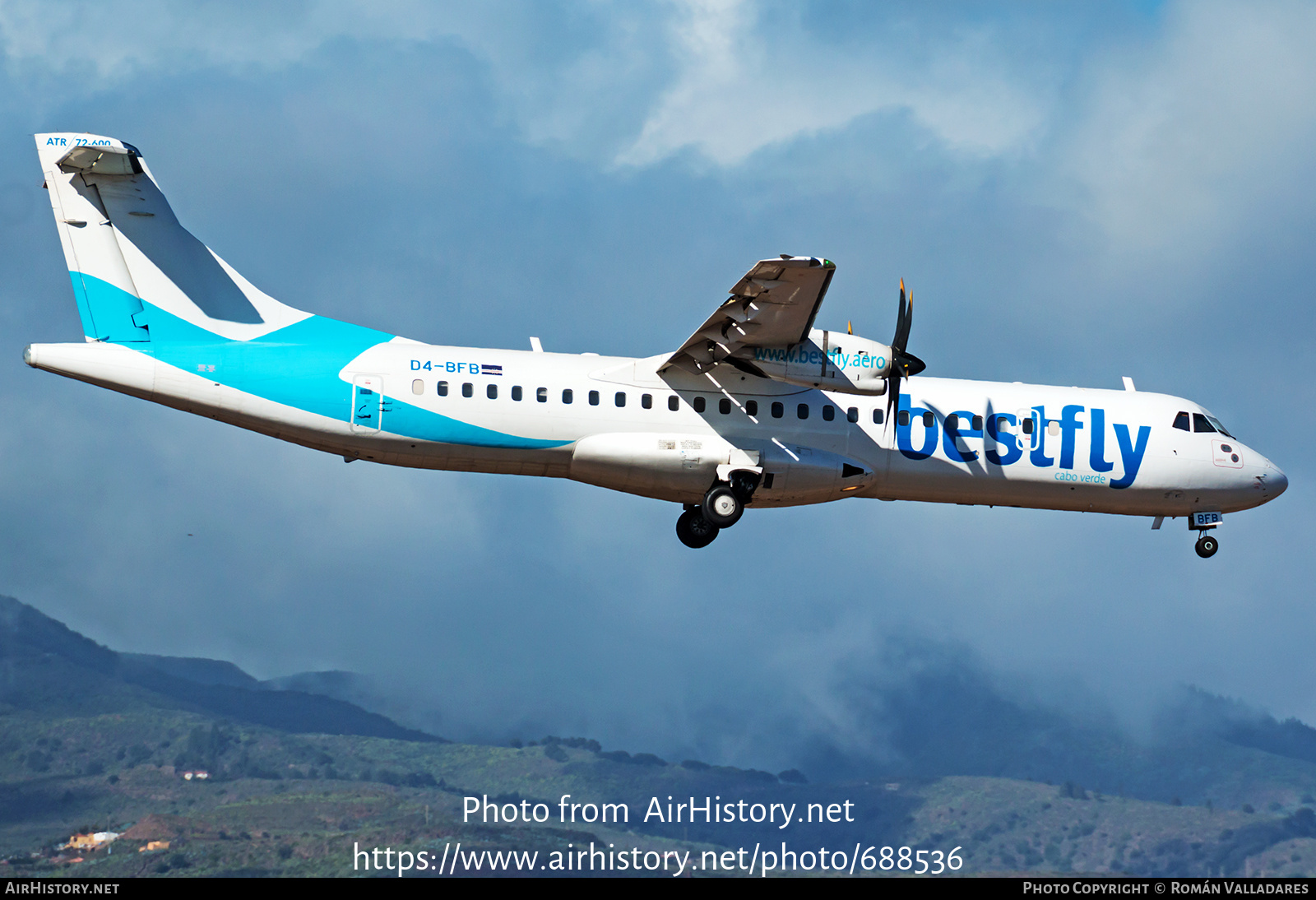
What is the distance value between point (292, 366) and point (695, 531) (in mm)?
8874

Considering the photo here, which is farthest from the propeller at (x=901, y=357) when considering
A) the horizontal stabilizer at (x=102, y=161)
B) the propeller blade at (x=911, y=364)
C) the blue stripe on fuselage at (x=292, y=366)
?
the horizontal stabilizer at (x=102, y=161)

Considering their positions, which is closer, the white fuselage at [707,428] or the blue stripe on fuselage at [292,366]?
the blue stripe on fuselage at [292,366]

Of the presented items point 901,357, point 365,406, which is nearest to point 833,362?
point 901,357

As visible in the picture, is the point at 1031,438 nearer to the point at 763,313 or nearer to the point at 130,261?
the point at 763,313

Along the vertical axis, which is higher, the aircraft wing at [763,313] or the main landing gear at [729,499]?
the aircraft wing at [763,313]

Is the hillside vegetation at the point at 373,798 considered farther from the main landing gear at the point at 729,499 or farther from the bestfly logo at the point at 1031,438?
the bestfly logo at the point at 1031,438

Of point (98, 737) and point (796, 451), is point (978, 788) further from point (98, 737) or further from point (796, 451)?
point (796, 451)

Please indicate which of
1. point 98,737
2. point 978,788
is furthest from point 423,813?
point 978,788

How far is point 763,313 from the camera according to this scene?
2586cm

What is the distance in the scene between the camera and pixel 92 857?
318 feet

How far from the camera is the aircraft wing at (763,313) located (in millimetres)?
24391

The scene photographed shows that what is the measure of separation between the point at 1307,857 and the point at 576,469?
143 meters

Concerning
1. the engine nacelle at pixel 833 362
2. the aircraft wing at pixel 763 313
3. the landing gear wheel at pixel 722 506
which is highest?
the aircraft wing at pixel 763 313

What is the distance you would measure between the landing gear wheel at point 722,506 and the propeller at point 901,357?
382 centimetres
